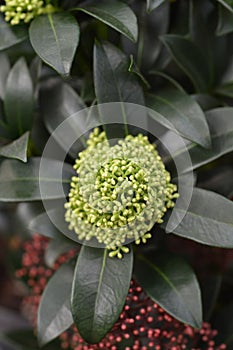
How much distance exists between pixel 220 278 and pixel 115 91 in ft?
1.35

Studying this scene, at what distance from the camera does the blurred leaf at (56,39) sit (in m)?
0.87

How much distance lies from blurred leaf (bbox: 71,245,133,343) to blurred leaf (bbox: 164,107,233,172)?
0.17 m

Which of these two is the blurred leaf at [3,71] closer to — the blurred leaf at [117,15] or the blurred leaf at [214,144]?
the blurred leaf at [117,15]

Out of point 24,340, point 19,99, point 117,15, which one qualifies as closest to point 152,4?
point 117,15

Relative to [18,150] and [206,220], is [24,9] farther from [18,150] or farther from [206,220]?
[206,220]

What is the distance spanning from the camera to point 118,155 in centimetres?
87

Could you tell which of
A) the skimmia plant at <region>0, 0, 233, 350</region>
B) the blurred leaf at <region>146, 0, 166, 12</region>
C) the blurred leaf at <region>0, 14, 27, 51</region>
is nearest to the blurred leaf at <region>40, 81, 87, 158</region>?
the skimmia plant at <region>0, 0, 233, 350</region>

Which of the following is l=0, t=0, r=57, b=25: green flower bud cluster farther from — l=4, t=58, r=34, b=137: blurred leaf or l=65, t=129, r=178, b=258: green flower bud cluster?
l=65, t=129, r=178, b=258: green flower bud cluster

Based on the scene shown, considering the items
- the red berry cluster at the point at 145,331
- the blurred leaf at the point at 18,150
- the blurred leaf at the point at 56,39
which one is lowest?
the red berry cluster at the point at 145,331

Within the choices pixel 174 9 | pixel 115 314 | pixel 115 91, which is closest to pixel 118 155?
pixel 115 91

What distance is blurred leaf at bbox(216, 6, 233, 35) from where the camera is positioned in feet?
3.29

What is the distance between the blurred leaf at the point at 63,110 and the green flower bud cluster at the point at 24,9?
0.13 meters

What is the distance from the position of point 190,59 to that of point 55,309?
18.2 inches

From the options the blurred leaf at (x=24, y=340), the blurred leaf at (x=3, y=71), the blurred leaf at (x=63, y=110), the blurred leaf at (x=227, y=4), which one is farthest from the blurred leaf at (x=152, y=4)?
the blurred leaf at (x=24, y=340)
